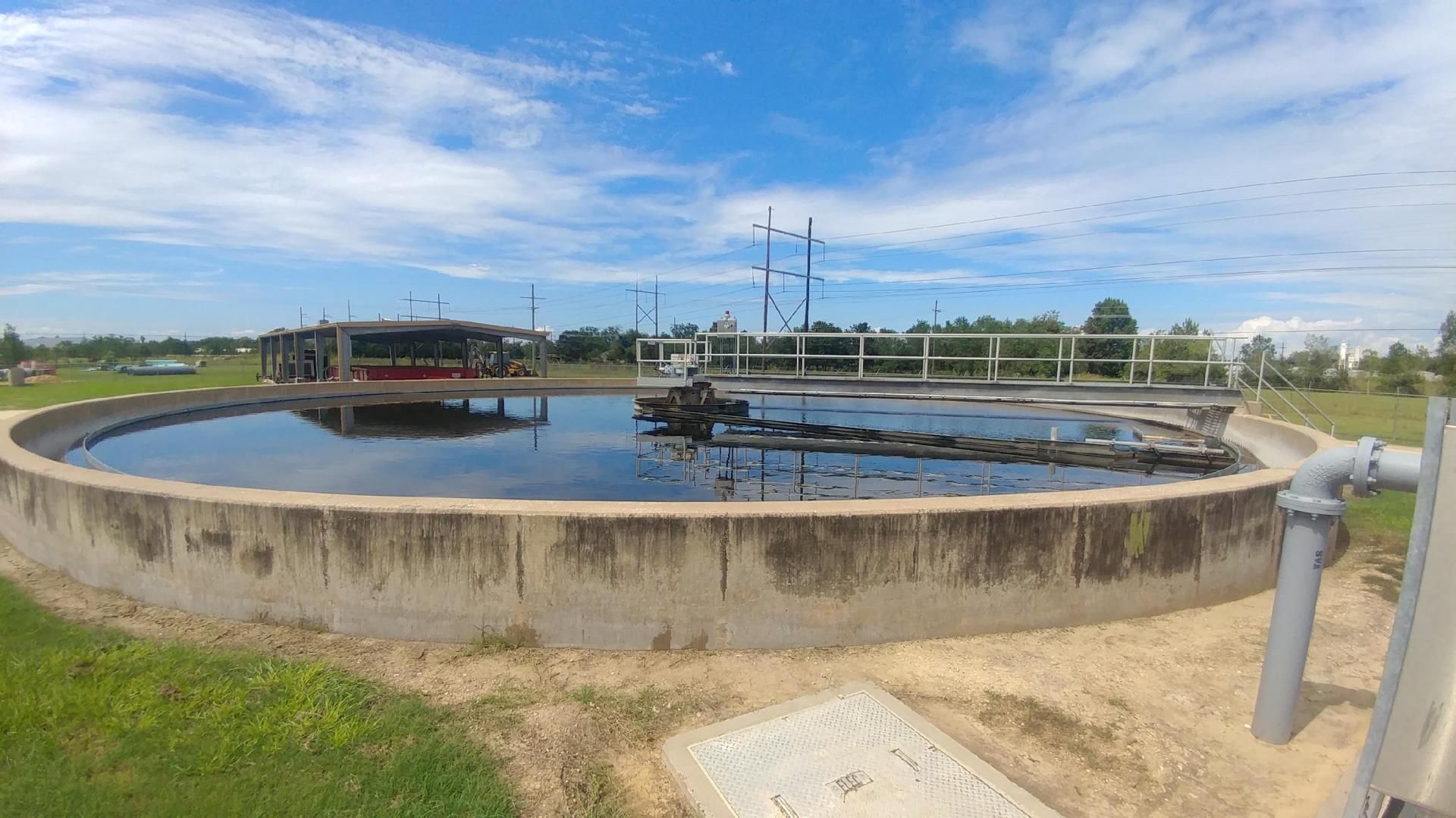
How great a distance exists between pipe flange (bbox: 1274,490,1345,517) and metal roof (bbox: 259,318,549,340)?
1302 inches

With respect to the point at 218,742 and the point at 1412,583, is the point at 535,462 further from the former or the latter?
the point at 1412,583

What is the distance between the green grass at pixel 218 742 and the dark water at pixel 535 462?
547 centimetres

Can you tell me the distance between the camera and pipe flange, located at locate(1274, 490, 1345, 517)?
3.05 m

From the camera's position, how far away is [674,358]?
20.8 m

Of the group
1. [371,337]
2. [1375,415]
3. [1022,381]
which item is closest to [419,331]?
[371,337]

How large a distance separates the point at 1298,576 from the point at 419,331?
113 feet

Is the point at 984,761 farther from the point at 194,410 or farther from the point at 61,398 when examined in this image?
the point at 61,398

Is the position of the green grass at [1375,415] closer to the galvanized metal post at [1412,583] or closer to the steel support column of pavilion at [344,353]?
the galvanized metal post at [1412,583]

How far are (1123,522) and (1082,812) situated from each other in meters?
2.55

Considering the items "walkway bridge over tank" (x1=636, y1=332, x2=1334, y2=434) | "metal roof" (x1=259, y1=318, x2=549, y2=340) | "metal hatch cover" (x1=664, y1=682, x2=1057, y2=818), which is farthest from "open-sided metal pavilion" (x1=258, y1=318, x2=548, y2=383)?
"metal hatch cover" (x1=664, y1=682, x2=1057, y2=818)

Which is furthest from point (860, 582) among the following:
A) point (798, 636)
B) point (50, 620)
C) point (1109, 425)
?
point (1109, 425)

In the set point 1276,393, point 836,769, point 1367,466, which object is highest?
point 1367,466

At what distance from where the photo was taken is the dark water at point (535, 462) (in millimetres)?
10000

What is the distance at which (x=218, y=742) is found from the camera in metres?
2.98
